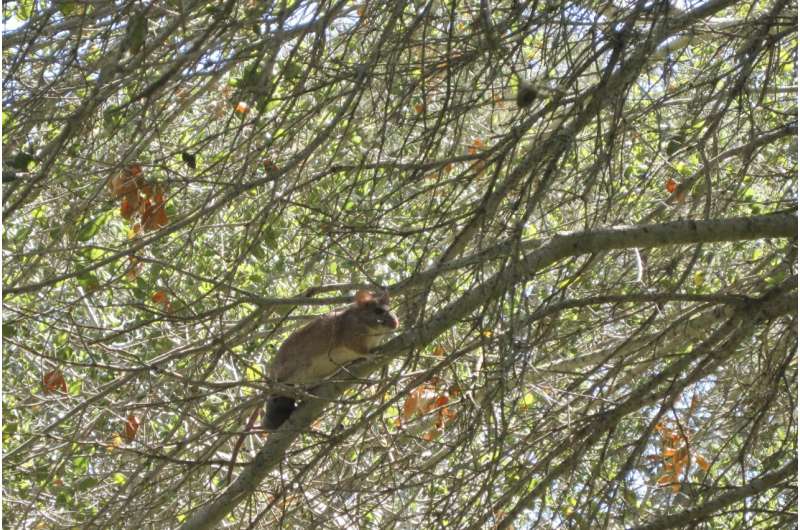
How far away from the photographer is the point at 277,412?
559 cm

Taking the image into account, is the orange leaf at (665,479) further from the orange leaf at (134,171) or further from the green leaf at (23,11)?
the green leaf at (23,11)

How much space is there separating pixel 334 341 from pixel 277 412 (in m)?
0.54

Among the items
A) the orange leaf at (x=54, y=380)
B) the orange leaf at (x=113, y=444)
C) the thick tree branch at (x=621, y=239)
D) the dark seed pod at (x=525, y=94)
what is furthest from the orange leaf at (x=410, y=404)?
the dark seed pod at (x=525, y=94)

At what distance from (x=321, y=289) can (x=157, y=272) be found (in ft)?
9.15

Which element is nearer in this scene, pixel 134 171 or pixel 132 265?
pixel 132 265

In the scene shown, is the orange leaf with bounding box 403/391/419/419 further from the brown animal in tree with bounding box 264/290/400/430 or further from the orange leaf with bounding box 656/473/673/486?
the orange leaf with bounding box 656/473/673/486

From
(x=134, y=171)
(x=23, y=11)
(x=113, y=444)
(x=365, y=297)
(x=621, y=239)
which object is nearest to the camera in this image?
(x=621, y=239)

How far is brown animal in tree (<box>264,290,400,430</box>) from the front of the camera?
5.89 metres

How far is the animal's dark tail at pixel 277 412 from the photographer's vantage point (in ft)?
18.2

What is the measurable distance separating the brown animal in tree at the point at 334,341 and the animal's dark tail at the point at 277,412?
5 centimetres

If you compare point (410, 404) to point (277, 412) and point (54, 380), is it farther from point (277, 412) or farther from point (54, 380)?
point (54, 380)

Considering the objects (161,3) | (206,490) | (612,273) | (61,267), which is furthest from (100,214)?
(612,273)

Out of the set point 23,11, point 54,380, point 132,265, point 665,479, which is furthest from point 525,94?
point 23,11

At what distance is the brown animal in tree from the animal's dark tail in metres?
0.05
